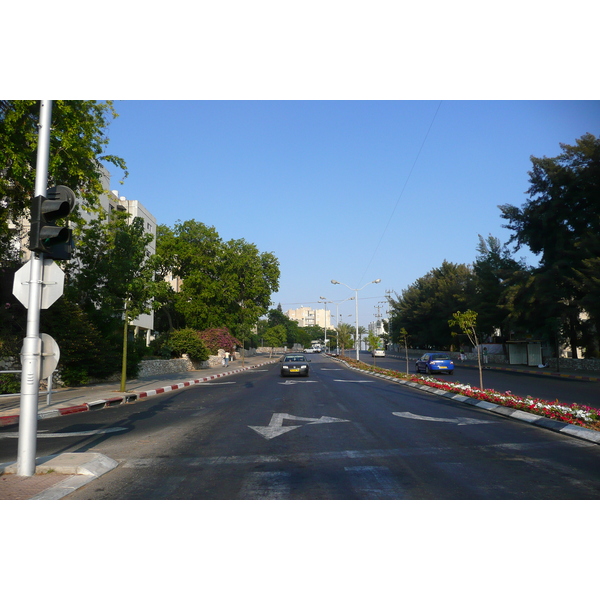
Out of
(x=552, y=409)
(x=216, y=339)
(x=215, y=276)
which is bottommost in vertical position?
(x=552, y=409)

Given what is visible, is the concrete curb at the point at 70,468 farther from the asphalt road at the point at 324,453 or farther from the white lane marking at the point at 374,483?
the white lane marking at the point at 374,483

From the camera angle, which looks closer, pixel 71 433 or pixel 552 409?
pixel 71 433

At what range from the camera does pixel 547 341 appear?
41031mm

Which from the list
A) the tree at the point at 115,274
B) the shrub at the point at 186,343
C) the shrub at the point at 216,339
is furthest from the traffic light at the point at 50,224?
the shrub at the point at 216,339

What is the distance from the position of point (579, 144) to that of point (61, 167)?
32.3 metres

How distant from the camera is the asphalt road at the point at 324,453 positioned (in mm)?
5449

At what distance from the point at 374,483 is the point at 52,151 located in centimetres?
1415

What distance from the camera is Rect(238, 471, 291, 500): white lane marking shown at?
17.1 feet

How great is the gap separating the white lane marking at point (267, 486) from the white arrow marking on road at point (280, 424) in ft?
8.89

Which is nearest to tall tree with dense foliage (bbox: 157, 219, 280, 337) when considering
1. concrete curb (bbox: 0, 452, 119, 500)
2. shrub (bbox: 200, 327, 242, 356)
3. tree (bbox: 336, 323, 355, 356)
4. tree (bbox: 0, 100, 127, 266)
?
shrub (bbox: 200, 327, 242, 356)

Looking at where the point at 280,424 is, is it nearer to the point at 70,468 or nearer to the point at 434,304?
the point at 70,468

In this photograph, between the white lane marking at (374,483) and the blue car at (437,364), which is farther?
the blue car at (437,364)

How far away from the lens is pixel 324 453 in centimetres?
738

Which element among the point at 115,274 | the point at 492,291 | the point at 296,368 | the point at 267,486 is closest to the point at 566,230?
the point at 492,291
